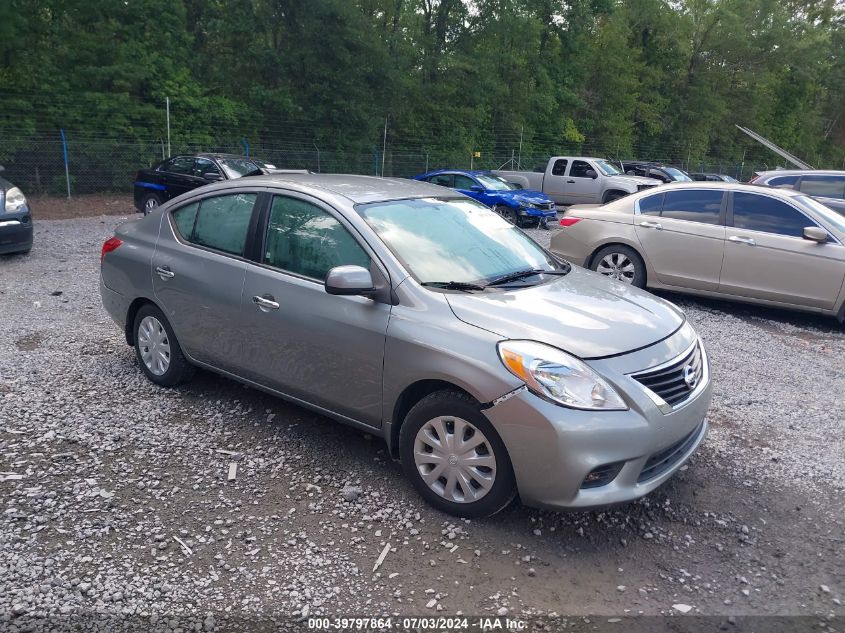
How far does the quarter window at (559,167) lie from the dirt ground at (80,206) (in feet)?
40.4

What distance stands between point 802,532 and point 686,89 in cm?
4156

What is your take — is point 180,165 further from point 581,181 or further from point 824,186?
point 824,186

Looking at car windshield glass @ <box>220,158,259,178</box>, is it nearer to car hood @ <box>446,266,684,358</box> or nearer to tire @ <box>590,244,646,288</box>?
tire @ <box>590,244,646,288</box>

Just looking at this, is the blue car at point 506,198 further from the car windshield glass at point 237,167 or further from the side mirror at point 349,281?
the side mirror at point 349,281

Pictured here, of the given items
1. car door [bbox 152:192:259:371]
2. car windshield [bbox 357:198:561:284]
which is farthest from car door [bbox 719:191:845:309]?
car door [bbox 152:192:259:371]

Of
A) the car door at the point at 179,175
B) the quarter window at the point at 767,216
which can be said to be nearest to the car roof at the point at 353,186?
the quarter window at the point at 767,216

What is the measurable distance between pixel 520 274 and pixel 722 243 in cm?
470

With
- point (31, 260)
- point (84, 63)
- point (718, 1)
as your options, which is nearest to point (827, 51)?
point (718, 1)

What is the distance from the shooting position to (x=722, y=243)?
7.89 meters

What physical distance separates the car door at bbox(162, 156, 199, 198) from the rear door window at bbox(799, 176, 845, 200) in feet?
39.5

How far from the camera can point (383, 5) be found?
86.0ft

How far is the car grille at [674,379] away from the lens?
3.38 m

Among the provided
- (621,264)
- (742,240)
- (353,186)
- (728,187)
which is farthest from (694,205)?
(353,186)

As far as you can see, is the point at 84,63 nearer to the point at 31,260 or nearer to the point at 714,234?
the point at 31,260
